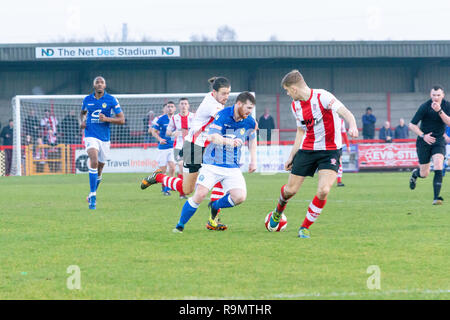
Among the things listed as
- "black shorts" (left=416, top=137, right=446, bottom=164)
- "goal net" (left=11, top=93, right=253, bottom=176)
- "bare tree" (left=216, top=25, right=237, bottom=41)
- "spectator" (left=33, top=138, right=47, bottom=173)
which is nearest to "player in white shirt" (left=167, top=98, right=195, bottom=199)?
"black shorts" (left=416, top=137, right=446, bottom=164)

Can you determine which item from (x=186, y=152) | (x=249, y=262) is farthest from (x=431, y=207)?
(x=249, y=262)

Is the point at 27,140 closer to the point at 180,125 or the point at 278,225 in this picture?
the point at 180,125

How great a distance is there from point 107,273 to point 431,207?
7887 mm

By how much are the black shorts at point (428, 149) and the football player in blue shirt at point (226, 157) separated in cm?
534

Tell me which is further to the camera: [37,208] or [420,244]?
[37,208]

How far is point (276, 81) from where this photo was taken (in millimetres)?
39562

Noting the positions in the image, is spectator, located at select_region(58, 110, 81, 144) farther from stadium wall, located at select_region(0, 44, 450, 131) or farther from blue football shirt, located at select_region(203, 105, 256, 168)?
blue football shirt, located at select_region(203, 105, 256, 168)

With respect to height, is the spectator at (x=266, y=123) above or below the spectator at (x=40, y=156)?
above

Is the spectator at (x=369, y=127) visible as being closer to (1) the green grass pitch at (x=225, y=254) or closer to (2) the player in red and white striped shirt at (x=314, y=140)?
(1) the green grass pitch at (x=225, y=254)

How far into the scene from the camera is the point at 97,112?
1320 cm

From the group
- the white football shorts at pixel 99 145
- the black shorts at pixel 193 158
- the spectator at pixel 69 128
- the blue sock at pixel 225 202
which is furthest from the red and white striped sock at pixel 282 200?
the spectator at pixel 69 128

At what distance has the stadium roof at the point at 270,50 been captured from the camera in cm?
3481
